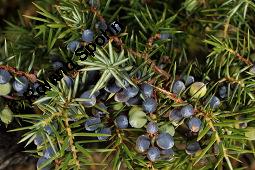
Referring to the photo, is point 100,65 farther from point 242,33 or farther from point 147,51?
point 242,33

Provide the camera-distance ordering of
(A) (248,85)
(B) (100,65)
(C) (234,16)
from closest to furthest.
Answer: (B) (100,65) → (A) (248,85) → (C) (234,16)

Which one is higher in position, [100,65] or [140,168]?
[100,65]

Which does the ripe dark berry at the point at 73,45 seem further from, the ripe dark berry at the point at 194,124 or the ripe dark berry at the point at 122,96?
the ripe dark berry at the point at 194,124

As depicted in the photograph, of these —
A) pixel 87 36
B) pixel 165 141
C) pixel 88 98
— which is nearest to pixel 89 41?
pixel 87 36

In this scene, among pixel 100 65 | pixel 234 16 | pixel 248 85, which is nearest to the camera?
pixel 100 65

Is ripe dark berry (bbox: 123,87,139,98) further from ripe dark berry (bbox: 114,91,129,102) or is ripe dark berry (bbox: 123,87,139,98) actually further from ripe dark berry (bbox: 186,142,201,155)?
ripe dark berry (bbox: 186,142,201,155)

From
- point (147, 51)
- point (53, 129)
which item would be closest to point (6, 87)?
point (53, 129)

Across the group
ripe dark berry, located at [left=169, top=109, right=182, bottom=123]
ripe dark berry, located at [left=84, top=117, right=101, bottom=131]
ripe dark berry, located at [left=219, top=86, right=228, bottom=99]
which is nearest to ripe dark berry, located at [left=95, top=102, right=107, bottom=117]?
ripe dark berry, located at [left=84, top=117, right=101, bottom=131]
